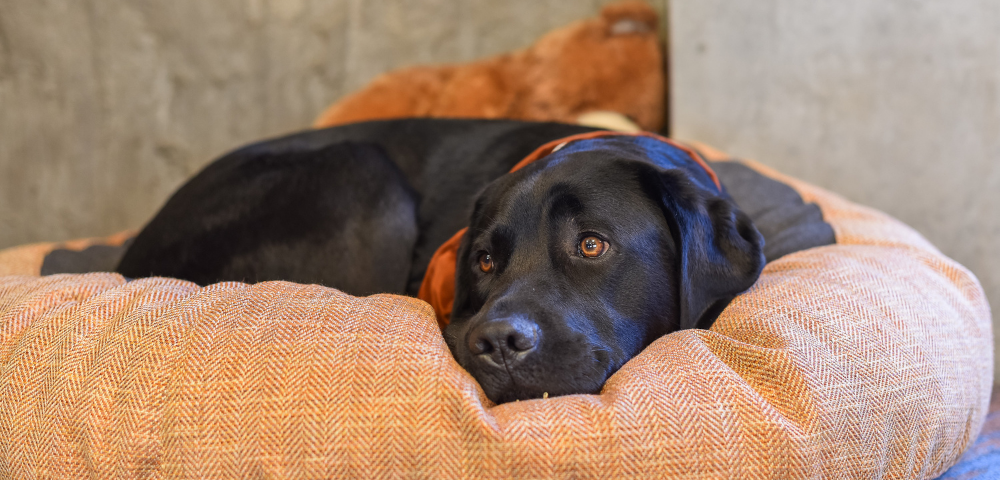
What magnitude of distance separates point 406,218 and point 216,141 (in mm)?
2490

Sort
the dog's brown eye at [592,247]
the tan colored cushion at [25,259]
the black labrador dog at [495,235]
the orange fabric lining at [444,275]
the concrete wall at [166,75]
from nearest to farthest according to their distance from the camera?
1. the black labrador dog at [495,235]
2. the dog's brown eye at [592,247]
3. the orange fabric lining at [444,275]
4. the tan colored cushion at [25,259]
5. the concrete wall at [166,75]

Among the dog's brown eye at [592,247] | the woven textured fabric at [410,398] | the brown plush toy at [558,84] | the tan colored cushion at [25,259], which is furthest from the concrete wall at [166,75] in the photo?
the dog's brown eye at [592,247]

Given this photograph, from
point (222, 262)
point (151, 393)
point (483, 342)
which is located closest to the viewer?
point (151, 393)

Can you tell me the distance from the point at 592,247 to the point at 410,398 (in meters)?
0.66

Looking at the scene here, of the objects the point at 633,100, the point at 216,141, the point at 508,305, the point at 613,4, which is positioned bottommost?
the point at 216,141

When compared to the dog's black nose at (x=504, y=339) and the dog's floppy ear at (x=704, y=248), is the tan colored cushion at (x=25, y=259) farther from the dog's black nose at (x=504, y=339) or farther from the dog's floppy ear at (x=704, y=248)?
the dog's floppy ear at (x=704, y=248)

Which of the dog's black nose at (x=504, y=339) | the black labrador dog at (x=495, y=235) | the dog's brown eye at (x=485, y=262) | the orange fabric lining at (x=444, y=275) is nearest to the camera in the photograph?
the dog's black nose at (x=504, y=339)

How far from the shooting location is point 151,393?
1.27m

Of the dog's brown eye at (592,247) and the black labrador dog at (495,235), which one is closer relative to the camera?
the black labrador dog at (495,235)

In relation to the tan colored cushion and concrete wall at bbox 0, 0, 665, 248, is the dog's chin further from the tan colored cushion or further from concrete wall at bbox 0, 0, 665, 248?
concrete wall at bbox 0, 0, 665, 248

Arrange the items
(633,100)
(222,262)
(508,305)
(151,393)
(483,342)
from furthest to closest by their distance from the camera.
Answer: (633,100), (222,262), (508,305), (483,342), (151,393)

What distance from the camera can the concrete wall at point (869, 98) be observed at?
3.03 m

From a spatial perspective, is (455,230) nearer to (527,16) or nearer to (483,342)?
(483,342)

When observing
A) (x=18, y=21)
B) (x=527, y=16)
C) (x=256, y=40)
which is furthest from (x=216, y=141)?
(x=527, y=16)
